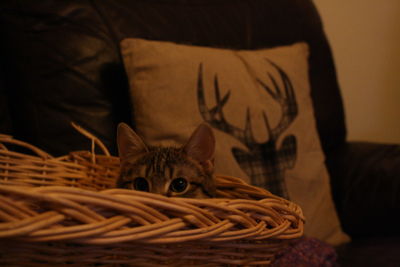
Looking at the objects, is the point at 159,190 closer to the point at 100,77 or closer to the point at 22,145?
the point at 22,145

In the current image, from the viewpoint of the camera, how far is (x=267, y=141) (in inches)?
45.4

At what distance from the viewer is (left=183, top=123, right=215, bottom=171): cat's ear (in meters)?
0.85

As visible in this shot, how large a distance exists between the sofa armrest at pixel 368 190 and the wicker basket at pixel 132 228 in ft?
2.35

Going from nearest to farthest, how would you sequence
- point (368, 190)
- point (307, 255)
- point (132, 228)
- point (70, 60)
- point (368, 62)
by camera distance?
point (132, 228)
point (307, 255)
point (70, 60)
point (368, 190)
point (368, 62)

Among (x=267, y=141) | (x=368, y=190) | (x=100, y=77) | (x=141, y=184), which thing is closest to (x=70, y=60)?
(x=100, y=77)

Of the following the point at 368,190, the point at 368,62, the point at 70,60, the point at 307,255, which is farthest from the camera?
the point at 368,62

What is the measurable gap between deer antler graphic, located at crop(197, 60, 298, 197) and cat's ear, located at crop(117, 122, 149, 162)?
222 millimetres

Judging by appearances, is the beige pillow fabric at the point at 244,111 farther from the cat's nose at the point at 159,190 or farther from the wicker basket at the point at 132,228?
the wicker basket at the point at 132,228

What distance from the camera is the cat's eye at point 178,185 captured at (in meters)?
0.84

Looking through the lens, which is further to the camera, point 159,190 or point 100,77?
point 100,77

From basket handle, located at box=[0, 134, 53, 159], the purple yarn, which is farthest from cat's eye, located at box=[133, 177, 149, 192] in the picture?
the purple yarn

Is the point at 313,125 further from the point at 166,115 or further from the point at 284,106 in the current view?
the point at 166,115

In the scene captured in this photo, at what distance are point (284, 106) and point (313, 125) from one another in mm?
144

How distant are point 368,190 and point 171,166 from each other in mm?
783
